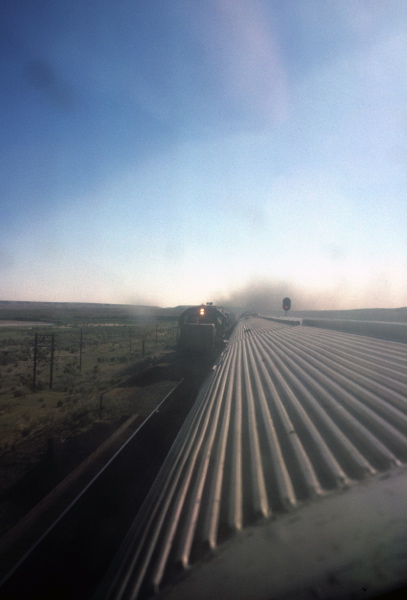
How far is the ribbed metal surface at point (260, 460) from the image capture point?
2.20 m

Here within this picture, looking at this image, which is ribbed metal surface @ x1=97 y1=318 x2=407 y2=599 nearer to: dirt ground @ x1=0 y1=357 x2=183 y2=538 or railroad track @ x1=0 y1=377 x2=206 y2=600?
railroad track @ x1=0 y1=377 x2=206 y2=600

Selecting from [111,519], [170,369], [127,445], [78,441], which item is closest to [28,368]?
[170,369]

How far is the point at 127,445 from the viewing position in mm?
8977

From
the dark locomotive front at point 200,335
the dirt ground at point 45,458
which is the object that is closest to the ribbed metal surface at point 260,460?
the dirt ground at point 45,458

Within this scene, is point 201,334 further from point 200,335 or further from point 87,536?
point 87,536

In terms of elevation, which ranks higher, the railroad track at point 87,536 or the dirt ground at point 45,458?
the railroad track at point 87,536

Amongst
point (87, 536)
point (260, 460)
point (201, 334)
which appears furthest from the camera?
point (201, 334)

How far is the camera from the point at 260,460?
117 inches

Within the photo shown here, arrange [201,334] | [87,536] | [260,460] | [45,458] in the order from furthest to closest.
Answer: [201,334], [45,458], [87,536], [260,460]

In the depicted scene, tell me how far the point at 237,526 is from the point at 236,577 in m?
0.38

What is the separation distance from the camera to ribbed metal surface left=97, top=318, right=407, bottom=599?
7.21 feet

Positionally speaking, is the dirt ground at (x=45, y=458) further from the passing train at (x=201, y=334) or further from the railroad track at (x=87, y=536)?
the passing train at (x=201, y=334)

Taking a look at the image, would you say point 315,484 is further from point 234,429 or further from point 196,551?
point 234,429

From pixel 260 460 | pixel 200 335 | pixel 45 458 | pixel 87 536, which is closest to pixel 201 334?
pixel 200 335
